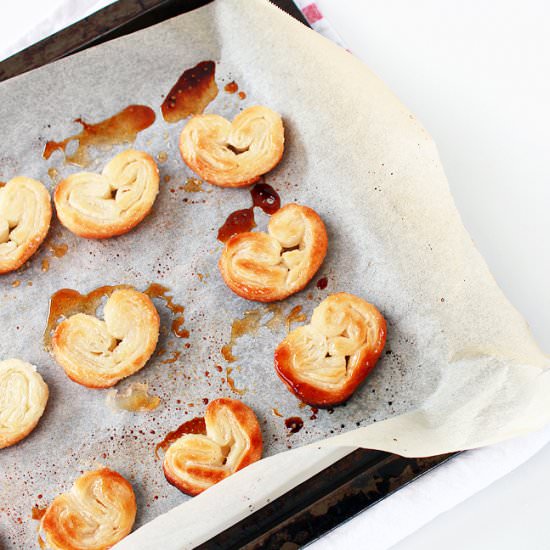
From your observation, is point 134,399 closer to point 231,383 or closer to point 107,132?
point 231,383

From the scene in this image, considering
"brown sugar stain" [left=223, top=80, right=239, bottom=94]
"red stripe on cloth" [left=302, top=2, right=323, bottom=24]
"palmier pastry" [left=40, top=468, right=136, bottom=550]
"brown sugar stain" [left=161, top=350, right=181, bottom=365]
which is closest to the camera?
"palmier pastry" [left=40, top=468, right=136, bottom=550]

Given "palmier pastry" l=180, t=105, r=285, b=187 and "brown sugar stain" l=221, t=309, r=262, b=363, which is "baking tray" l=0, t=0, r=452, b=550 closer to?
"brown sugar stain" l=221, t=309, r=262, b=363

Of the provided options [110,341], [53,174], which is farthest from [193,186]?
[110,341]

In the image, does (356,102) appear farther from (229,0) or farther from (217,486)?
(217,486)

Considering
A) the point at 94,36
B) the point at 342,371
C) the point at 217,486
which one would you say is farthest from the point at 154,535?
the point at 94,36

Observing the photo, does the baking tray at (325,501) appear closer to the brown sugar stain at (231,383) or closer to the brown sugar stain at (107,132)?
the brown sugar stain at (231,383)

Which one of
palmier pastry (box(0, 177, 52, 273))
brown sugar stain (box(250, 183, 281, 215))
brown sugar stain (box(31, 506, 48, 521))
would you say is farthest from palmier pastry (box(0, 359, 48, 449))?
brown sugar stain (box(250, 183, 281, 215))
